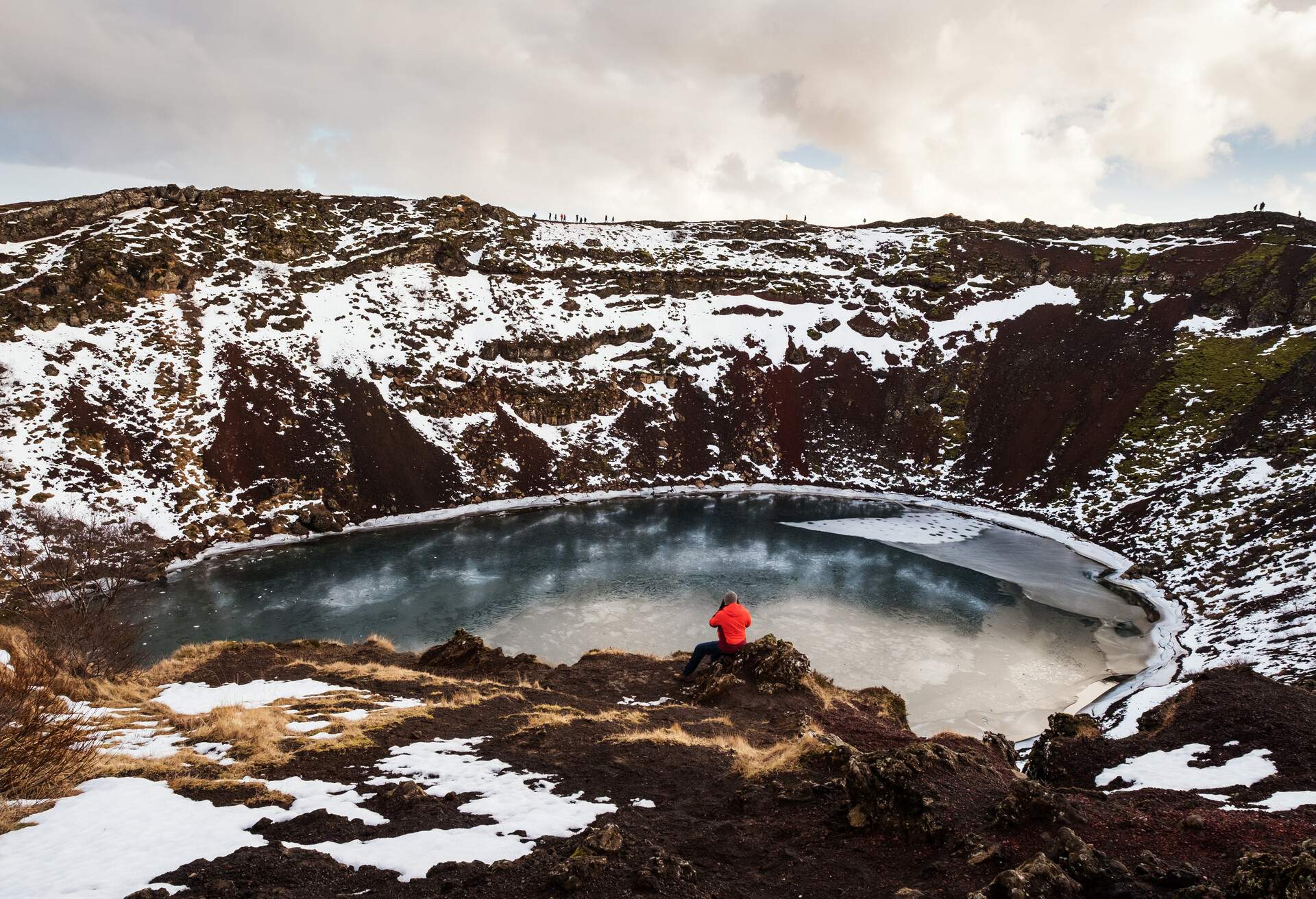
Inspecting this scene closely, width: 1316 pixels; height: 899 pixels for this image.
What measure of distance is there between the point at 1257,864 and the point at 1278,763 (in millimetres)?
8642

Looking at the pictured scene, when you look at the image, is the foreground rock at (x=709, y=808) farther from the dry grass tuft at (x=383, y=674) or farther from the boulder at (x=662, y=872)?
the dry grass tuft at (x=383, y=674)

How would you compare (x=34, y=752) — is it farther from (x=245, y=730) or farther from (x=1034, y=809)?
(x=1034, y=809)

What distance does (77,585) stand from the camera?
33.9m

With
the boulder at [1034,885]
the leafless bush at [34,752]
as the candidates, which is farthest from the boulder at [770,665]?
the leafless bush at [34,752]

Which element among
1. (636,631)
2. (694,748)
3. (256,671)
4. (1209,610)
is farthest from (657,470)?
(694,748)

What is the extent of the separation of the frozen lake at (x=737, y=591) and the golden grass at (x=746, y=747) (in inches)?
561

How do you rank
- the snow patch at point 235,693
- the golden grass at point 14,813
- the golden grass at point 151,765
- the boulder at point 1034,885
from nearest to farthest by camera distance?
the boulder at point 1034,885 < the golden grass at point 14,813 < the golden grass at point 151,765 < the snow patch at point 235,693

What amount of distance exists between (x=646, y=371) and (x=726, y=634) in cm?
5929

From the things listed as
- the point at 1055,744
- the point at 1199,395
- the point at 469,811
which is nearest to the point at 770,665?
the point at 1055,744

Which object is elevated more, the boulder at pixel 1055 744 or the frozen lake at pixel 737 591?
the boulder at pixel 1055 744

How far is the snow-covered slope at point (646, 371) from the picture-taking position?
47.3m

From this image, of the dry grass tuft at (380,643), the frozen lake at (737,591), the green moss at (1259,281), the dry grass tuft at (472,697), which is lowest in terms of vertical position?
the frozen lake at (737,591)

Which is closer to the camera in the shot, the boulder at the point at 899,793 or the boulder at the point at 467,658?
the boulder at the point at 899,793

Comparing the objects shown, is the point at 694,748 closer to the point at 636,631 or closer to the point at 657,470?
the point at 636,631
